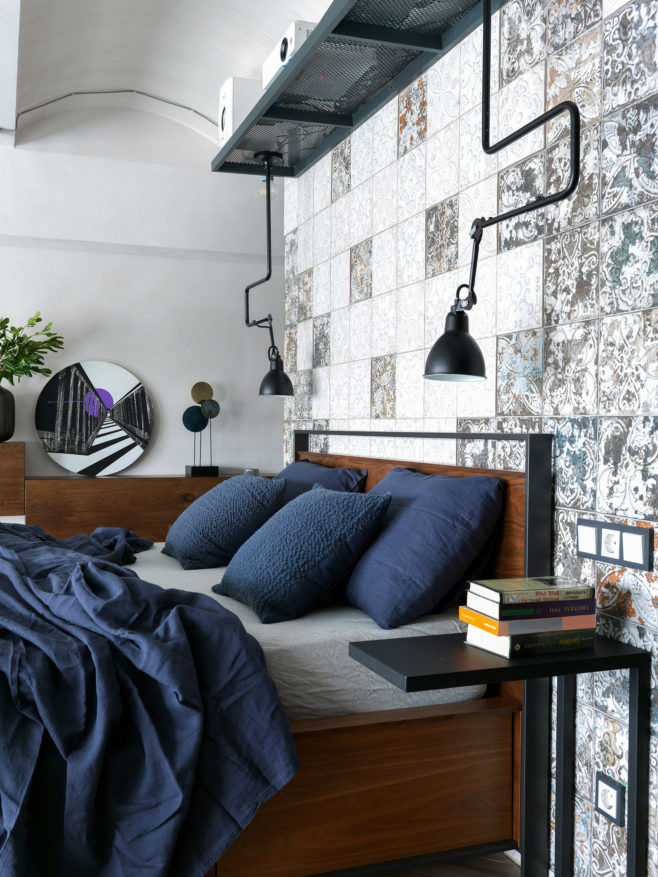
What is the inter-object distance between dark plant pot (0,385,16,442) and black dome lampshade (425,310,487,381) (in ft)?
11.2

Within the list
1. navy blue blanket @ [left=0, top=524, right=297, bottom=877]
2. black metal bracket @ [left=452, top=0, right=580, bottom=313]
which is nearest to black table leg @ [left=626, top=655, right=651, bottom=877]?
navy blue blanket @ [left=0, top=524, right=297, bottom=877]

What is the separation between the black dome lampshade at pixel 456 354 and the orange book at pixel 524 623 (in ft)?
2.20

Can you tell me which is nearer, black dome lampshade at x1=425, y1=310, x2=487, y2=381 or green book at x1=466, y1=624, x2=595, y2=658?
green book at x1=466, y1=624, x2=595, y2=658

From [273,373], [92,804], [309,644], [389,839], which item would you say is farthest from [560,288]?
[273,373]

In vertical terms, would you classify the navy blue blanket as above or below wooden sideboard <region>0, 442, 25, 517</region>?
below

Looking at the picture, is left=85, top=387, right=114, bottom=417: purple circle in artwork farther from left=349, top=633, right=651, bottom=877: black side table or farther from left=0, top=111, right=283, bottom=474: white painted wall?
left=349, top=633, right=651, bottom=877: black side table

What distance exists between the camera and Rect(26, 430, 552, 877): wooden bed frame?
75.7 inches

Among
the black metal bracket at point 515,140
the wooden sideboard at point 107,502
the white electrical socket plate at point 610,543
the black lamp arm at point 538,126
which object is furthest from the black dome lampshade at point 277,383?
the white electrical socket plate at point 610,543

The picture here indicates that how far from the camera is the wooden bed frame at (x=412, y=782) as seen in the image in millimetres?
1922

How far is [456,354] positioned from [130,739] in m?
1.24

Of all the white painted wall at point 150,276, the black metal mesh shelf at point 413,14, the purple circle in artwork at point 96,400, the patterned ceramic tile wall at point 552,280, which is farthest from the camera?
the purple circle in artwork at point 96,400

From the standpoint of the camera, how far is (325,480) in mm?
3158

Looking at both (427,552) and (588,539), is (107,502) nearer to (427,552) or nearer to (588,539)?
(427,552)

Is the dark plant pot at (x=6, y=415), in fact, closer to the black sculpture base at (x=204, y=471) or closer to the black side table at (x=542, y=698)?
the black sculpture base at (x=204, y=471)
